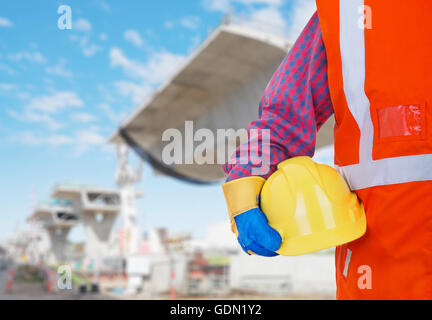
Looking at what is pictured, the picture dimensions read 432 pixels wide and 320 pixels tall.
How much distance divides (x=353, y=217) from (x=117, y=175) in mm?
32901

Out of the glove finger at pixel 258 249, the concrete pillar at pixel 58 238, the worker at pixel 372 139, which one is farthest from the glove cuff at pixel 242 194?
the concrete pillar at pixel 58 238

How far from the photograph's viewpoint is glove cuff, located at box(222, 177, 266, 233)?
1.57 meters

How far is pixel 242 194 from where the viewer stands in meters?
1.57

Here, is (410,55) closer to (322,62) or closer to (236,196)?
(322,62)

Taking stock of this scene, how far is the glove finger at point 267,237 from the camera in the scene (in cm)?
148

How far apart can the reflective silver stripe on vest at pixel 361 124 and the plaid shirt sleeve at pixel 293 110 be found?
157 mm

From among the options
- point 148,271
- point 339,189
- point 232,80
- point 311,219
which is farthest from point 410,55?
point 148,271

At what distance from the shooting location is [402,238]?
137cm

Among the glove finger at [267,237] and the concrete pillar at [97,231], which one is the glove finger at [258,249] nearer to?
the glove finger at [267,237]

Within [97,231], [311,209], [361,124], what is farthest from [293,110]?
[97,231]

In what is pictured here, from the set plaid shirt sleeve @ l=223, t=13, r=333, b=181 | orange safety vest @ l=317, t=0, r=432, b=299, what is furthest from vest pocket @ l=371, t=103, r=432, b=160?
plaid shirt sleeve @ l=223, t=13, r=333, b=181

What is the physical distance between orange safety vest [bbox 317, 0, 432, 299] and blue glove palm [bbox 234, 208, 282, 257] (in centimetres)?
27

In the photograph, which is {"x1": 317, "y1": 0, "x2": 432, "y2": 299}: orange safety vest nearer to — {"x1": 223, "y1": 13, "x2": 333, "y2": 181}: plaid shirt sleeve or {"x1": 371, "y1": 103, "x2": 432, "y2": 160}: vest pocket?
{"x1": 371, "y1": 103, "x2": 432, "y2": 160}: vest pocket

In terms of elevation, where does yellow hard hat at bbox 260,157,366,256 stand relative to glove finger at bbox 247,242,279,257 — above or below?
above
